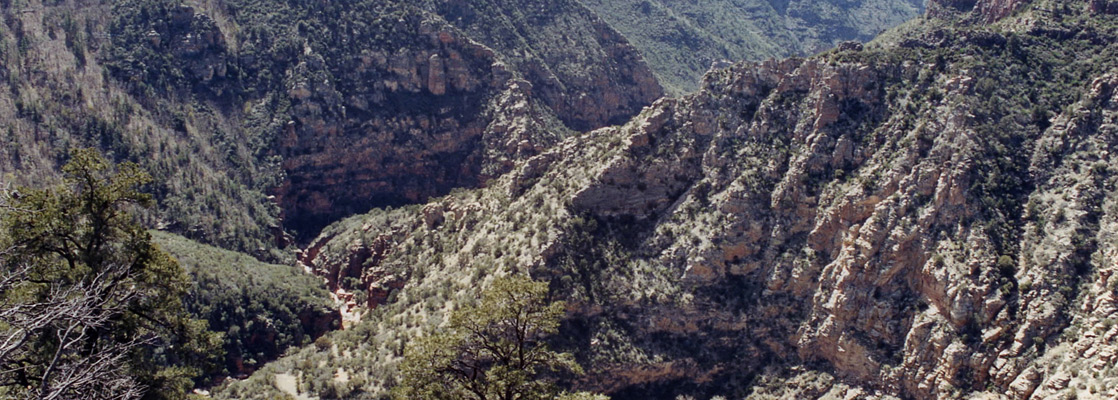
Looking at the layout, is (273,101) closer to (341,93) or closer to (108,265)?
(341,93)

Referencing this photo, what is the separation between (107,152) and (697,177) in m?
73.1

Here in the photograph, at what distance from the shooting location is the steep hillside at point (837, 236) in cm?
5203

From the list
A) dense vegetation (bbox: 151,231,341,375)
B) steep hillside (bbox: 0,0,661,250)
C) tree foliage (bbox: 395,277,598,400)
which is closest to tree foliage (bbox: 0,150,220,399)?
tree foliage (bbox: 395,277,598,400)

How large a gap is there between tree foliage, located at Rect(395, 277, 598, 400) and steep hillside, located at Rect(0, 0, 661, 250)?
2924 inches

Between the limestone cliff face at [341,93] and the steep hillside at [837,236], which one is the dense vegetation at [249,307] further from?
the limestone cliff face at [341,93]

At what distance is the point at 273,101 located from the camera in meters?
116

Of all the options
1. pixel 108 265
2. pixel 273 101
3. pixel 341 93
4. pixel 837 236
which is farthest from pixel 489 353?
pixel 273 101

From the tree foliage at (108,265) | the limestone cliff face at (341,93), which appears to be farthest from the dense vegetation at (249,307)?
the tree foliage at (108,265)

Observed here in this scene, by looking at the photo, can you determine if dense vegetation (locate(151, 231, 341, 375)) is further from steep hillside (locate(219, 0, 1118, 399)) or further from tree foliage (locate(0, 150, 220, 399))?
tree foliage (locate(0, 150, 220, 399))

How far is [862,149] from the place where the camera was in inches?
2517

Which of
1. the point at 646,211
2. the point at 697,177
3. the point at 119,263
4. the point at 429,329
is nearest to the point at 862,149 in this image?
the point at 697,177

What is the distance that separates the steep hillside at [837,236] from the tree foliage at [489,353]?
1235 inches

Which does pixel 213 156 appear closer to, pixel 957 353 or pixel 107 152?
pixel 107 152

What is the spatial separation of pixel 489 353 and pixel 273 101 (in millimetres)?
97585
